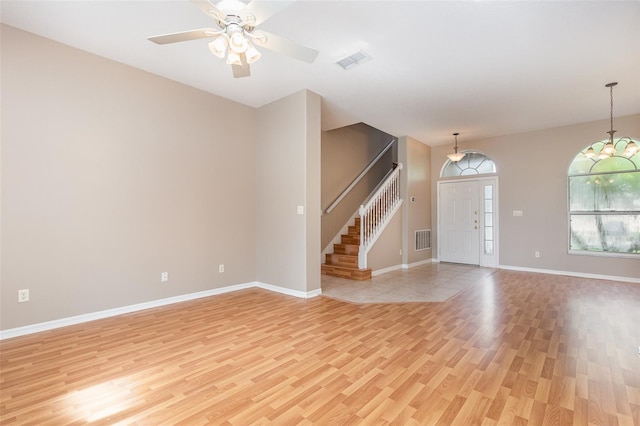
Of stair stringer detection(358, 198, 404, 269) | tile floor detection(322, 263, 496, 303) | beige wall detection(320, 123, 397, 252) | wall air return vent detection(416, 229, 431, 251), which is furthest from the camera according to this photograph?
wall air return vent detection(416, 229, 431, 251)

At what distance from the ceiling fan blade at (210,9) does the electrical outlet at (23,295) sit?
3.18 metres

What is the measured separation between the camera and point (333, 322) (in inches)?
128

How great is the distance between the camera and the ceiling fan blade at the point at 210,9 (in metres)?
1.79

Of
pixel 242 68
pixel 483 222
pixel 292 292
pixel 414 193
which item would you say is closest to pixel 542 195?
pixel 483 222

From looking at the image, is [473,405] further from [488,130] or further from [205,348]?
[488,130]

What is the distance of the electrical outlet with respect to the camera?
288 centimetres

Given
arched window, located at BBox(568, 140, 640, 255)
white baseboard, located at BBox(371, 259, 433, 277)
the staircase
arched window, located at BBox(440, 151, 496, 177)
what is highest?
arched window, located at BBox(440, 151, 496, 177)

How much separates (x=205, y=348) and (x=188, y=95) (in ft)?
11.0

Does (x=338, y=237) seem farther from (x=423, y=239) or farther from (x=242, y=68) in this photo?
(x=242, y=68)

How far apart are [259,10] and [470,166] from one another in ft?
21.9

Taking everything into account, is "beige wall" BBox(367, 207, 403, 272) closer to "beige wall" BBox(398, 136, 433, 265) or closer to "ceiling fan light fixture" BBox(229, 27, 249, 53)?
"beige wall" BBox(398, 136, 433, 265)

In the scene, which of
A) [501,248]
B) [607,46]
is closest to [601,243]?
[501,248]

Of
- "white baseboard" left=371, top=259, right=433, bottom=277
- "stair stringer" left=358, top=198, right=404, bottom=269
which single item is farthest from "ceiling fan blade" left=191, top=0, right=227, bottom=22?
"white baseboard" left=371, top=259, right=433, bottom=277

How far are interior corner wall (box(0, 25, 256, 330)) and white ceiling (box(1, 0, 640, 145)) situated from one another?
1.03ft
